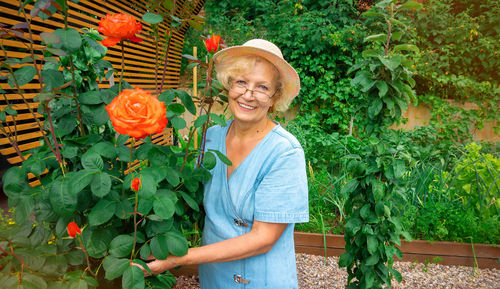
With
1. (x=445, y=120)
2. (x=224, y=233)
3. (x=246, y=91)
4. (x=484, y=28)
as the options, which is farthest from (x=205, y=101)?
(x=484, y=28)

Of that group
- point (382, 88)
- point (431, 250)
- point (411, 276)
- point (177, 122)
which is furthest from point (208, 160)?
point (431, 250)

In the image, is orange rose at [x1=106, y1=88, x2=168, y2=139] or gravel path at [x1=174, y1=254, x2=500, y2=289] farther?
gravel path at [x1=174, y1=254, x2=500, y2=289]

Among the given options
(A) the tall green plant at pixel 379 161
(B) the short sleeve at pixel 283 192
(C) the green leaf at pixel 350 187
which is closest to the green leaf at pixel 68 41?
(B) the short sleeve at pixel 283 192

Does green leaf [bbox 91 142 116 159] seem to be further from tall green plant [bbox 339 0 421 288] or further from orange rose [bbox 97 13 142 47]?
tall green plant [bbox 339 0 421 288]

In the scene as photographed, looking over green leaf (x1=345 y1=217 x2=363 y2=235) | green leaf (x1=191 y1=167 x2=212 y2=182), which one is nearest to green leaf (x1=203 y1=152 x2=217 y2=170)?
green leaf (x1=191 y1=167 x2=212 y2=182)

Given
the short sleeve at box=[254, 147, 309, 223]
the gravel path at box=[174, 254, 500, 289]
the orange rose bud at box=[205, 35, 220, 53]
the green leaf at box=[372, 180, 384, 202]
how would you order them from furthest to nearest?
the gravel path at box=[174, 254, 500, 289] → the green leaf at box=[372, 180, 384, 202] → the short sleeve at box=[254, 147, 309, 223] → the orange rose bud at box=[205, 35, 220, 53]

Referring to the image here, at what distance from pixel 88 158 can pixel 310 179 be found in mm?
2966

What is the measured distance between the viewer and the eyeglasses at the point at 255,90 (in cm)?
136

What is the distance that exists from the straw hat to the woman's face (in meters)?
0.04

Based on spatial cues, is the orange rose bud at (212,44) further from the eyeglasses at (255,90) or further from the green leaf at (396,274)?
the green leaf at (396,274)

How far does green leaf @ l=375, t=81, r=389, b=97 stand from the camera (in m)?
1.55

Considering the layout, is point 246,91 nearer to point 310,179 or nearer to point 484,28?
point 310,179

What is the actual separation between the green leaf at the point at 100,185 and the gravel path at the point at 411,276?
196 cm

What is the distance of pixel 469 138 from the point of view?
5.62 m
